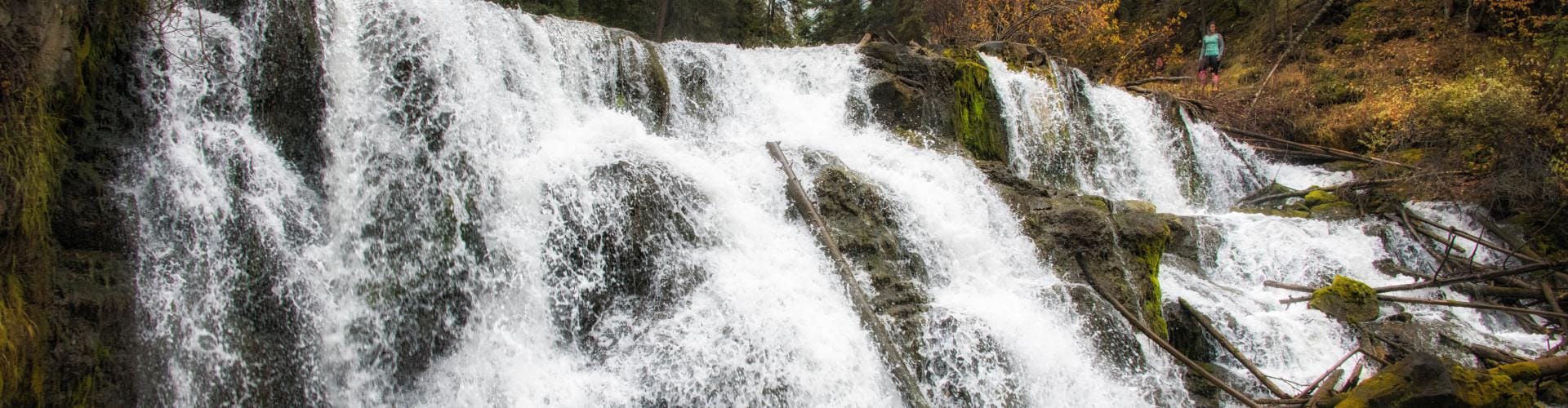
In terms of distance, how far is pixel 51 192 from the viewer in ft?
12.8

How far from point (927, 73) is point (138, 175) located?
27.1 feet

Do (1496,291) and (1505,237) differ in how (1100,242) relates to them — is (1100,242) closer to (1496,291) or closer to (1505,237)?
(1496,291)

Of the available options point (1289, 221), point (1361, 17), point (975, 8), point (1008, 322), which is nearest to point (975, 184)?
point (1008, 322)

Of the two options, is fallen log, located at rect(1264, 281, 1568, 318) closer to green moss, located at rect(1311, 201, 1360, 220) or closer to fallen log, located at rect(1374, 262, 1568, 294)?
fallen log, located at rect(1374, 262, 1568, 294)

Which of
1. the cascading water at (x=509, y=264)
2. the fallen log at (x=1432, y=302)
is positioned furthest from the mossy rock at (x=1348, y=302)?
the cascading water at (x=509, y=264)

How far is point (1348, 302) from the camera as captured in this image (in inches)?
288

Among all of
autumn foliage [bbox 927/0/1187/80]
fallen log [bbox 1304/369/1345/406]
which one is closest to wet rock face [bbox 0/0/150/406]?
fallen log [bbox 1304/369/1345/406]

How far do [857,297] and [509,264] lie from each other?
230cm

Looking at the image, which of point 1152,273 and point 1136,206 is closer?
point 1152,273

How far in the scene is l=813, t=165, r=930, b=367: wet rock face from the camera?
532 centimetres

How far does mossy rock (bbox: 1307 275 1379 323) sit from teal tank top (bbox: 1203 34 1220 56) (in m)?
8.27

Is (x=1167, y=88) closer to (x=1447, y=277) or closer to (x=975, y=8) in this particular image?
(x=975, y=8)

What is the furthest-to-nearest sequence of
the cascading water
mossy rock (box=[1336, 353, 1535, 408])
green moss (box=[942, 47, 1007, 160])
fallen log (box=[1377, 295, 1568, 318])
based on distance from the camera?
green moss (box=[942, 47, 1007, 160]) < fallen log (box=[1377, 295, 1568, 318]) < the cascading water < mossy rock (box=[1336, 353, 1535, 408])

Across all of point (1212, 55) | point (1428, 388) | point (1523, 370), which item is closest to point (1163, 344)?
point (1428, 388)
